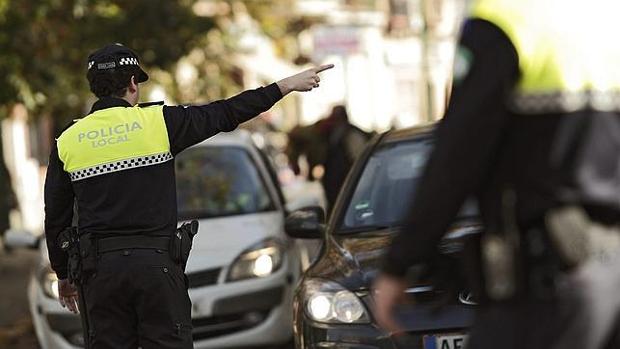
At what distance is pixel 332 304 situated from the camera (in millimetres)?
6500

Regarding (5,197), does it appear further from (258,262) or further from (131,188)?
(131,188)

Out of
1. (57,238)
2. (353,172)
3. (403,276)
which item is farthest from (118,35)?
(403,276)

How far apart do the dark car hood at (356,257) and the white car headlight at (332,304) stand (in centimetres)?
4

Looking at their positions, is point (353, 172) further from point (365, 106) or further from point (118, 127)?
point (365, 106)

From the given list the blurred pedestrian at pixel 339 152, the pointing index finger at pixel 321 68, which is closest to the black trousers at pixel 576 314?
the pointing index finger at pixel 321 68

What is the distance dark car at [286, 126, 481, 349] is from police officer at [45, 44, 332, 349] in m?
0.91

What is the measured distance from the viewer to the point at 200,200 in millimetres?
10195

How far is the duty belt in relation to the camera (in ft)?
18.1

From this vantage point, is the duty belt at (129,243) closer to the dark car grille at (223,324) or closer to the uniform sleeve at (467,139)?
the uniform sleeve at (467,139)

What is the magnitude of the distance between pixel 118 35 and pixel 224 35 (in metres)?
6.47

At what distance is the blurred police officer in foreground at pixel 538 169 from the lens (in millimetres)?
2963

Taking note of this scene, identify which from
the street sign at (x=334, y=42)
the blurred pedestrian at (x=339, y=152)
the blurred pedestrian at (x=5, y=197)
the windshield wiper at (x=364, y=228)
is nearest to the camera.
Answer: the windshield wiper at (x=364, y=228)

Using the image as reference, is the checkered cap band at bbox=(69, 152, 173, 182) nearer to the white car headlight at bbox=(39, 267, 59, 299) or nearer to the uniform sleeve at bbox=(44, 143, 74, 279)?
the uniform sleeve at bbox=(44, 143, 74, 279)

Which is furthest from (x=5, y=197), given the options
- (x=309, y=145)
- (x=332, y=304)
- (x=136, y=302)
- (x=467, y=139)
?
(x=467, y=139)
